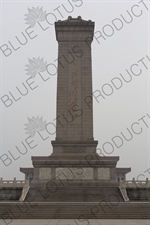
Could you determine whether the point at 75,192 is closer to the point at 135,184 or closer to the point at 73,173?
the point at 73,173

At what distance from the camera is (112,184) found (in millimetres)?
16266

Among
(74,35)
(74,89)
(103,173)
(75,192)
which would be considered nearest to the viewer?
(75,192)

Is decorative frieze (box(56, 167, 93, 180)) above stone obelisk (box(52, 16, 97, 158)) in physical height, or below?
below

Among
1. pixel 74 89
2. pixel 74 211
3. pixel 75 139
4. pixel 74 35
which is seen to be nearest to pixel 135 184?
pixel 75 139

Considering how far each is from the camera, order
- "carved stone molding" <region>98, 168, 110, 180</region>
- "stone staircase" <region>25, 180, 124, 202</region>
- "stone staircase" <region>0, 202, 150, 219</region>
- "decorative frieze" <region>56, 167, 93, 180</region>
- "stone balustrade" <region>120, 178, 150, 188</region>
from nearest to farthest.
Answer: "stone staircase" <region>0, 202, 150, 219</region>, "stone staircase" <region>25, 180, 124, 202</region>, "stone balustrade" <region>120, 178, 150, 188</region>, "decorative frieze" <region>56, 167, 93, 180</region>, "carved stone molding" <region>98, 168, 110, 180</region>

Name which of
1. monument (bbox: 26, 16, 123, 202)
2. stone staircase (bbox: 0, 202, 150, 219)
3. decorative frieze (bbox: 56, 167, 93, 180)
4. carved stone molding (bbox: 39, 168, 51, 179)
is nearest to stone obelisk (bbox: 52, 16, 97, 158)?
monument (bbox: 26, 16, 123, 202)

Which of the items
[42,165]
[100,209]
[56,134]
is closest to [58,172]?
[42,165]

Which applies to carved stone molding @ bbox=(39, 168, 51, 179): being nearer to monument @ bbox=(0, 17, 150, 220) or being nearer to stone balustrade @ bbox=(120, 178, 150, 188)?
monument @ bbox=(0, 17, 150, 220)

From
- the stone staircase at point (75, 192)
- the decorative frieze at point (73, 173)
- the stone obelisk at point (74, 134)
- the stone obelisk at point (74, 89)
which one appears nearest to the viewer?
the stone staircase at point (75, 192)

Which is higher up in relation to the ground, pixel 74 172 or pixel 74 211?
pixel 74 172

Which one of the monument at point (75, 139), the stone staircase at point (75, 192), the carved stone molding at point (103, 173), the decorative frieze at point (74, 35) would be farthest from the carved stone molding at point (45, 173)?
the decorative frieze at point (74, 35)

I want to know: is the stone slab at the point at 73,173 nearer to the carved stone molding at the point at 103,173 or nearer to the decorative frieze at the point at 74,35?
the carved stone molding at the point at 103,173

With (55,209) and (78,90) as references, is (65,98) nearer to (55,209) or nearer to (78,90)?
(78,90)

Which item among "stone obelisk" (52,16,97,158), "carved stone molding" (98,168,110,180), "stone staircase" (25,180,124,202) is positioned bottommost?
"stone staircase" (25,180,124,202)
